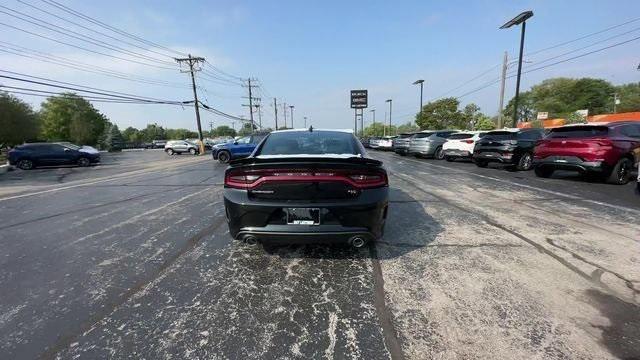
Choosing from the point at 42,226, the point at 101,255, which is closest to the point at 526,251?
the point at 101,255

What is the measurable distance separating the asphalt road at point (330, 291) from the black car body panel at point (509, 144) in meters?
7.01

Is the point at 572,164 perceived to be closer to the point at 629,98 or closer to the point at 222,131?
the point at 629,98

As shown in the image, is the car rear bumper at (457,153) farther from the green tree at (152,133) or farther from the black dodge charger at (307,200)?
the green tree at (152,133)

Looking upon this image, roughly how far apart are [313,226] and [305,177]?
478 millimetres

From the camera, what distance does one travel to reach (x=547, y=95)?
8750 cm

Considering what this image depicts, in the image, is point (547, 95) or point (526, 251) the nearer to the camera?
point (526, 251)

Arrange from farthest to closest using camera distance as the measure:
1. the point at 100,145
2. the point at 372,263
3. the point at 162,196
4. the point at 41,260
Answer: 1. the point at 100,145
2. the point at 162,196
3. the point at 41,260
4. the point at 372,263

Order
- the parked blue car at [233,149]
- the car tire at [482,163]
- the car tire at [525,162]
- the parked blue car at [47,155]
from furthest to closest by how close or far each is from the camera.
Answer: the parked blue car at [233,149]
the parked blue car at [47,155]
the car tire at [482,163]
the car tire at [525,162]


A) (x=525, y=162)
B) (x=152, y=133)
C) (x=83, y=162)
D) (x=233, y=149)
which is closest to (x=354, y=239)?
(x=525, y=162)

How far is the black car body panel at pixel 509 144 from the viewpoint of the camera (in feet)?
39.6

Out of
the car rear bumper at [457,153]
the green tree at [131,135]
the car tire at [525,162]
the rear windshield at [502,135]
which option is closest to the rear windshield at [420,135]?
the car rear bumper at [457,153]

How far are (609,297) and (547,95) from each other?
4121 inches

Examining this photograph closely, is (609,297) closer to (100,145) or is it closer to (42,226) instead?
(42,226)

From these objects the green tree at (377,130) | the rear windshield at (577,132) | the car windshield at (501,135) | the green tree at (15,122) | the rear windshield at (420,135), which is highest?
the green tree at (15,122)
